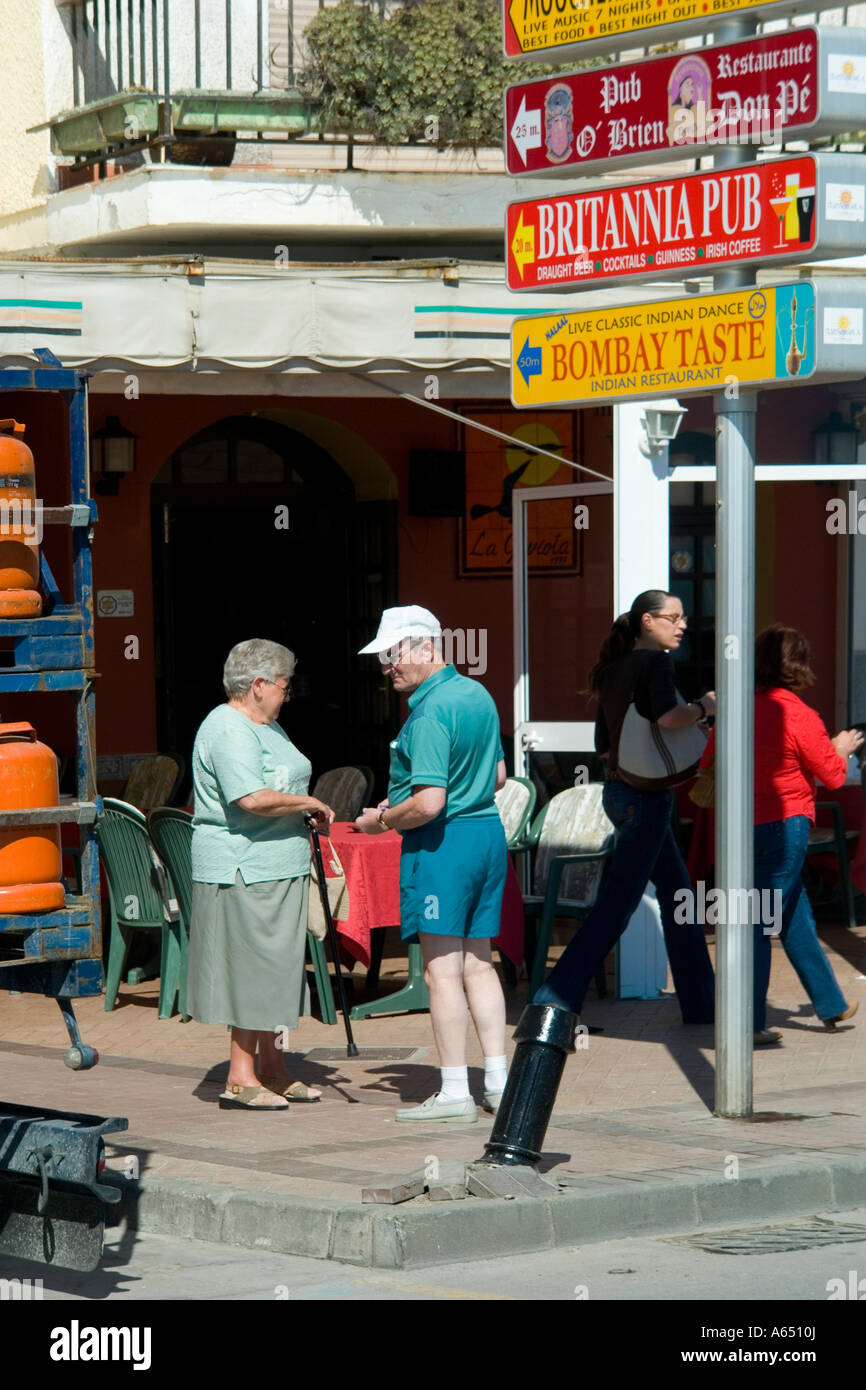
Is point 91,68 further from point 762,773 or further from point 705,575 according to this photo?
point 762,773

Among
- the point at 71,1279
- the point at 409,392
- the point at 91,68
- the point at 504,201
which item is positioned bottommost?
the point at 71,1279

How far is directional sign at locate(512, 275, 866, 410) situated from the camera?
6.87 metres

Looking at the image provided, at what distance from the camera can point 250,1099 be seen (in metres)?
7.77

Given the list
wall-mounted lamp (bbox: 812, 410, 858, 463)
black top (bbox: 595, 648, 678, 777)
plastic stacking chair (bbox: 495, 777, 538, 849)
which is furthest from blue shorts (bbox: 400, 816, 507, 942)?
wall-mounted lamp (bbox: 812, 410, 858, 463)

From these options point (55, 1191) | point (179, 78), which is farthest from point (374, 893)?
point (179, 78)

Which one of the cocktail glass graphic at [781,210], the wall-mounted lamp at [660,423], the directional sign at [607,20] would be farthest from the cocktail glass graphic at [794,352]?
the wall-mounted lamp at [660,423]

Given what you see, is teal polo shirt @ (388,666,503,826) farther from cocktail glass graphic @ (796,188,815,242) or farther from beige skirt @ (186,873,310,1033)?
cocktail glass graphic @ (796,188,815,242)

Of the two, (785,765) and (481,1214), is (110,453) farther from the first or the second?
(481,1214)

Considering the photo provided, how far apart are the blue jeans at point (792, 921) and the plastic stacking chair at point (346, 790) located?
2952 millimetres

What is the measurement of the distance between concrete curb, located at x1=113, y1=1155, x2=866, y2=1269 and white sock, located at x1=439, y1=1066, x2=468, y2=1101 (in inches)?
42.4

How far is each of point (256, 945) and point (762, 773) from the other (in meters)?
2.46

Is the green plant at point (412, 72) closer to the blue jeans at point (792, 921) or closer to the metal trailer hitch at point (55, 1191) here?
the blue jeans at point (792, 921)

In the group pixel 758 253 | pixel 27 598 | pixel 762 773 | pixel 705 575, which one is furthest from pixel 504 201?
pixel 27 598

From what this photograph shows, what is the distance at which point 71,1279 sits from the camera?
580cm
